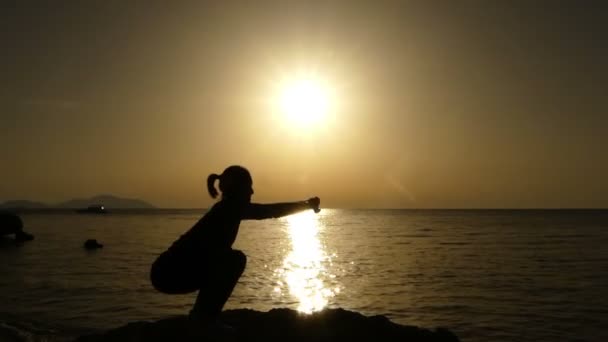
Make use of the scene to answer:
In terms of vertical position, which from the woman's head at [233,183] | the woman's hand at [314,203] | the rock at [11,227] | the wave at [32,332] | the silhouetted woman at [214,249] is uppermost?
the woman's head at [233,183]

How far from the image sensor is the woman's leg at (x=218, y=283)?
6.71m

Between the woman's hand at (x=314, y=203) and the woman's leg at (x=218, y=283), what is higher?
the woman's hand at (x=314, y=203)

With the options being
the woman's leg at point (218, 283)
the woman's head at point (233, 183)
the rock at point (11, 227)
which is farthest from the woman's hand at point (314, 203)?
the rock at point (11, 227)

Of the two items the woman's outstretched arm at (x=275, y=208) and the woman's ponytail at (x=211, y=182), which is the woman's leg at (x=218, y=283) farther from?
the woman's ponytail at (x=211, y=182)

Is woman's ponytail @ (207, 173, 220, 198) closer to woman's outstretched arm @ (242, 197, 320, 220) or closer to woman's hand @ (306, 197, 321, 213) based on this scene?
woman's outstretched arm @ (242, 197, 320, 220)

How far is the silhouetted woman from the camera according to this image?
6496 mm

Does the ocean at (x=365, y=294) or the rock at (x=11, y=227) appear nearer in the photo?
the ocean at (x=365, y=294)

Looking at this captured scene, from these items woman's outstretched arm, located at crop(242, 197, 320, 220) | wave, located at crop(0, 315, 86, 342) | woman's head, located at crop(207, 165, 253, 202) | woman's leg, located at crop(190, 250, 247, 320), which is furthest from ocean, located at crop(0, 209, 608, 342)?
woman's head, located at crop(207, 165, 253, 202)

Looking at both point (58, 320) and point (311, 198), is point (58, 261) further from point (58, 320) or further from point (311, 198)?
point (311, 198)

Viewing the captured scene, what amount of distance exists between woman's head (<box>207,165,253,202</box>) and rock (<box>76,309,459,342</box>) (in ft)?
6.52

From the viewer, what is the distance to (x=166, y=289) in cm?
666

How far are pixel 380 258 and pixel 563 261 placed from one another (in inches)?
600

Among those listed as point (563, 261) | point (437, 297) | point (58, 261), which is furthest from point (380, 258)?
point (58, 261)

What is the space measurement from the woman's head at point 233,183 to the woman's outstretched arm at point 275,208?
162mm
